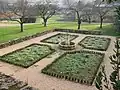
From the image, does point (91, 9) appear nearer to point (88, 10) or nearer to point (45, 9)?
point (88, 10)

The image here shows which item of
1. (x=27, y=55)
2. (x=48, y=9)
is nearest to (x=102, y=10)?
(x=48, y=9)

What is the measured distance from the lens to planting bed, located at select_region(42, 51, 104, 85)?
8.92 metres

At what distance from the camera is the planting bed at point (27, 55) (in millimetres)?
10867

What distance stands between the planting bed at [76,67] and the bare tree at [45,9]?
48.7 ft

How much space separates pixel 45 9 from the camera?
87.8 ft

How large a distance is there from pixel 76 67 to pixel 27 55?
397 centimetres

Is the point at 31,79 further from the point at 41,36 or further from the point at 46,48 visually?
the point at 41,36

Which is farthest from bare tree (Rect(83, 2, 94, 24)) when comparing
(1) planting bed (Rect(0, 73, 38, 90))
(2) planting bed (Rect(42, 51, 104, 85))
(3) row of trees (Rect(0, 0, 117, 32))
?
(1) planting bed (Rect(0, 73, 38, 90))

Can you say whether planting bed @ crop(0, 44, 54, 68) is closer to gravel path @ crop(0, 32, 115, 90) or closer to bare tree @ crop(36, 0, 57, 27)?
gravel path @ crop(0, 32, 115, 90)

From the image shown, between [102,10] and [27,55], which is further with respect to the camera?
[102,10]

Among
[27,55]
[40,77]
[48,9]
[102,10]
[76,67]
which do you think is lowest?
[40,77]

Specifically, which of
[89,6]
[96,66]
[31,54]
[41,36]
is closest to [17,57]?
[31,54]

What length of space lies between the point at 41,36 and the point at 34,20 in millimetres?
12859

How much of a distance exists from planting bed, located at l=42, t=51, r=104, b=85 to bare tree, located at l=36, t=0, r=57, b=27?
14.8 metres
